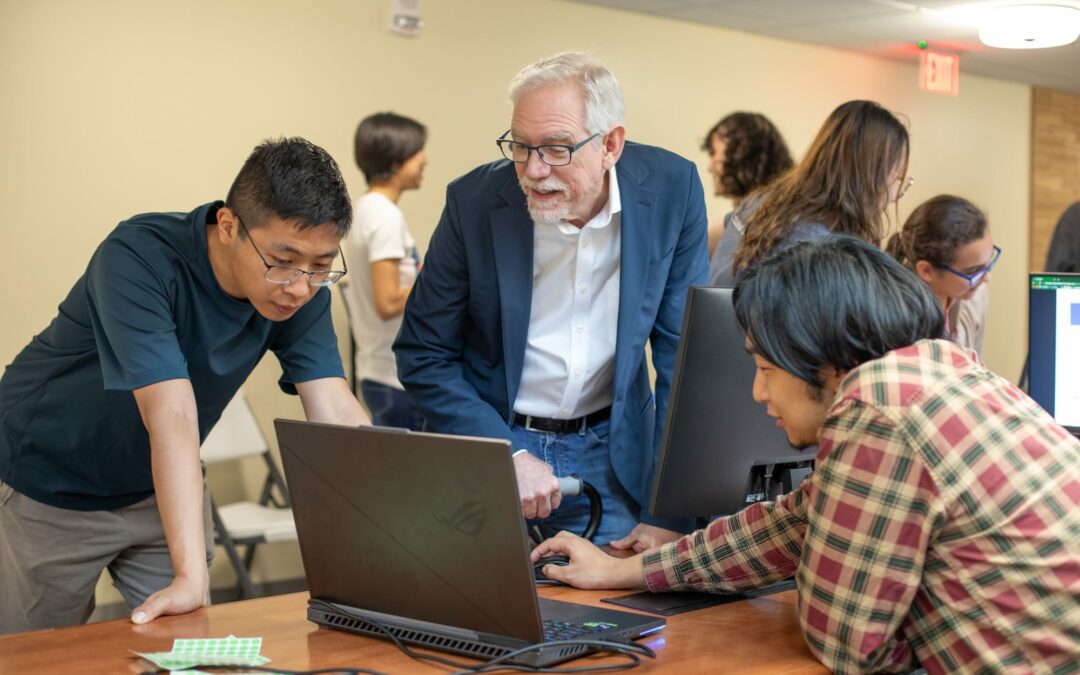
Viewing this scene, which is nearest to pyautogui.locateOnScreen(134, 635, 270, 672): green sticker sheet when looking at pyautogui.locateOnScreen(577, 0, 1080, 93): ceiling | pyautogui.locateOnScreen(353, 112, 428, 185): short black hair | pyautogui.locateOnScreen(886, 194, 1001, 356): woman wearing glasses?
pyautogui.locateOnScreen(886, 194, 1001, 356): woman wearing glasses

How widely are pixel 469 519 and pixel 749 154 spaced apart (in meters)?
3.03

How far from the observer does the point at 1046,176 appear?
7.64 meters

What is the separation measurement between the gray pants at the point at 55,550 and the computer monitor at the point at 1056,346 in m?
1.84

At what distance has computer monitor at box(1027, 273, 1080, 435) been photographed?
252 cm

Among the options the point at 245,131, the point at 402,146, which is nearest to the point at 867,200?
the point at 402,146

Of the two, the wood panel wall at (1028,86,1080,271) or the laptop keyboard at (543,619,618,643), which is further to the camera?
the wood panel wall at (1028,86,1080,271)

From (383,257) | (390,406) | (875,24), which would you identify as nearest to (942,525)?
(383,257)

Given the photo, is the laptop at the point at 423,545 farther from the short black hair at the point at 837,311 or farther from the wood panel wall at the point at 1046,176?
the wood panel wall at the point at 1046,176

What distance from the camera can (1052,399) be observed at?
100 inches

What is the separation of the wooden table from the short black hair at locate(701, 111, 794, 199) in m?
2.65

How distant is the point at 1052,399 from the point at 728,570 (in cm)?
120

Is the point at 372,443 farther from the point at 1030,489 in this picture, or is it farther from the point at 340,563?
the point at 1030,489

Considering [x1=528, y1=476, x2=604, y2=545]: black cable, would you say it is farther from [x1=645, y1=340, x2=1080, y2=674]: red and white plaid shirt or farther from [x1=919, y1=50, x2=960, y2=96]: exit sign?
[x1=919, y1=50, x2=960, y2=96]: exit sign

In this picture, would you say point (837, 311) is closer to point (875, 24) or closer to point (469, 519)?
point (469, 519)
